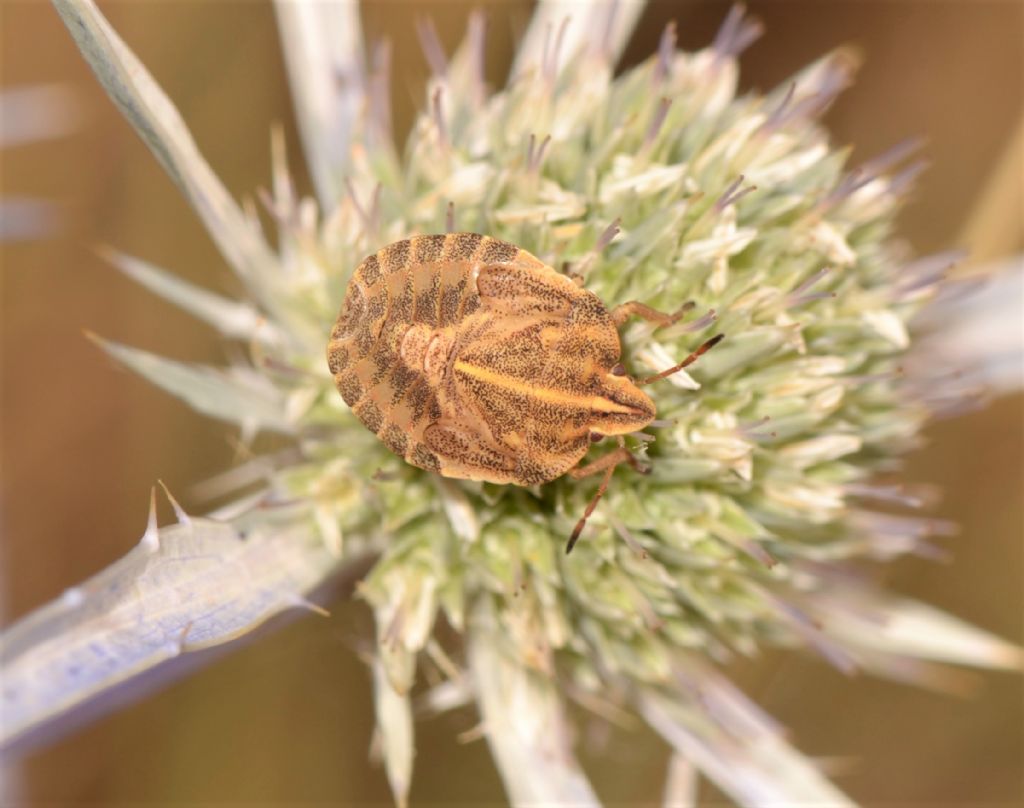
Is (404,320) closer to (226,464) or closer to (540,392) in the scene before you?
(540,392)

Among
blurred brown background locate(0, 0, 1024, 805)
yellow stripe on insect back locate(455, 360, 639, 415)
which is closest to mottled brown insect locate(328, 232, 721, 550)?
yellow stripe on insect back locate(455, 360, 639, 415)

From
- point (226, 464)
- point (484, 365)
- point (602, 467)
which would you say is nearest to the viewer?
point (484, 365)

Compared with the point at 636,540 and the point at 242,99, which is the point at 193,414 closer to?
the point at 242,99

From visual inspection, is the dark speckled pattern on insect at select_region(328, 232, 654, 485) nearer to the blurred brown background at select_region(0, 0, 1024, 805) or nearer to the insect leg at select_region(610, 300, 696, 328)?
the insect leg at select_region(610, 300, 696, 328)

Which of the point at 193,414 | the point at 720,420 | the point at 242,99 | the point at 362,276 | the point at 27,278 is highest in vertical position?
the point at 242,99

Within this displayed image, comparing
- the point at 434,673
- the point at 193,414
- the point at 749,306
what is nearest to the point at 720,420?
the point at 749,306

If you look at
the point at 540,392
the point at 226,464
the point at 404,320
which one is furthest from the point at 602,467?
the point at 226,464
